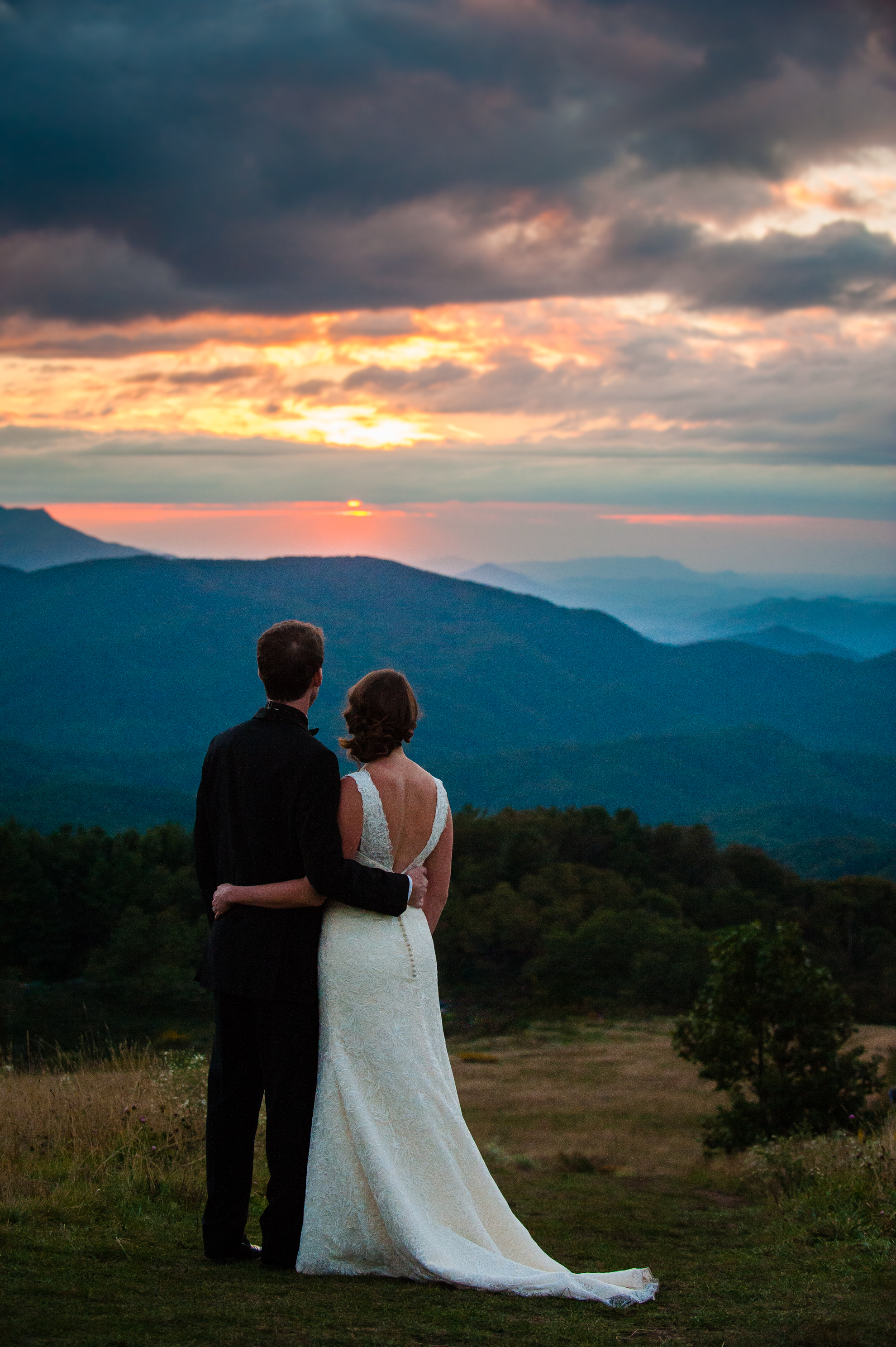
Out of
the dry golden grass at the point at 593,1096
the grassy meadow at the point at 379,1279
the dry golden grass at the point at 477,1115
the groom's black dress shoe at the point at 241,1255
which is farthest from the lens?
the dry golden grass at the point at 593,1096

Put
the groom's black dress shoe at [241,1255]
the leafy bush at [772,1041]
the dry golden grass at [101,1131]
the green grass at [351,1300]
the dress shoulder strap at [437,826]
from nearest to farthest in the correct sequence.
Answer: the green grass at [351,1300] < the groom's black dress shoe at [241,1255] < the dress shoulder strap at [437,826] < the dry golden grass at [101,1131] < the leafy bush at [772,1041]

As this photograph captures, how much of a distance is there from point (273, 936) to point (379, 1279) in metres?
1.31

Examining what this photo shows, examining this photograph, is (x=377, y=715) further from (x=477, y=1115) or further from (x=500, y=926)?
(x=500, y=926)

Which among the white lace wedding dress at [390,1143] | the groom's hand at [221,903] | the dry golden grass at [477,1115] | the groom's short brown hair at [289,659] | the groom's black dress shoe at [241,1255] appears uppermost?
the groom's short brown hair at [289,659]

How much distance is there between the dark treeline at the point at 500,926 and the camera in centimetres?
4838

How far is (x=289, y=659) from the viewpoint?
12.6 feet

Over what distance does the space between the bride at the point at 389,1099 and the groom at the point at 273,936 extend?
77 millimetres

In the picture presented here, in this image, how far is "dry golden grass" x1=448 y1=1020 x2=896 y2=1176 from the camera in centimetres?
1941

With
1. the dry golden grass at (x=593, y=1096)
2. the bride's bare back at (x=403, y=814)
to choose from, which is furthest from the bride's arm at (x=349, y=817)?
the dry golden grass at (x=593, y=1096)

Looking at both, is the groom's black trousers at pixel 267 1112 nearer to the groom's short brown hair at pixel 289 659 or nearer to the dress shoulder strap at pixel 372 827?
the dress shoulder strap at pixel 372 827

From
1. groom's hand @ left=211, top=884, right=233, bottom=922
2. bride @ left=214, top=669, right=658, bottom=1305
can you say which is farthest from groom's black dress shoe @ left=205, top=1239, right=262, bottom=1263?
groom's hand @ left=211, top=884, right=233, bottom=922

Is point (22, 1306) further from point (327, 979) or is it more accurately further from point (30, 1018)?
point (30, 1018)

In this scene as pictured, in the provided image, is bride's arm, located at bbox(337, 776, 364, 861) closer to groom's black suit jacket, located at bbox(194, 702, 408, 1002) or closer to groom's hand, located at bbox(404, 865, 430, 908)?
groom's black suit jacket, located at bbox(194, 702, 408, 1002)

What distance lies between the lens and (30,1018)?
40.1 m
